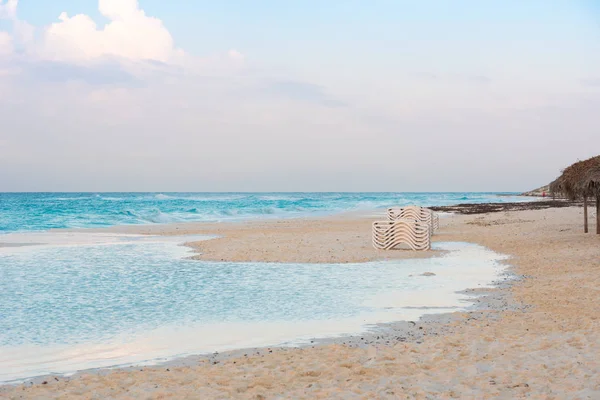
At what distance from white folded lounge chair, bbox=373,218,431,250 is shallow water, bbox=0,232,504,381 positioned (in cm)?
126

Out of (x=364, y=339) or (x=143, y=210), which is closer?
(x=364, y=339)

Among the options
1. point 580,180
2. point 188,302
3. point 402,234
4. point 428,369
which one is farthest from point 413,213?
point 428,369

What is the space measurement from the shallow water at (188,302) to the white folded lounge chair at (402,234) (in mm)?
1261

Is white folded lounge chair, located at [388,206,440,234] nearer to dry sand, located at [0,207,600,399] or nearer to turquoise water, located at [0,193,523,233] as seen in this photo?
dry sand, located at [0,207,600,399]

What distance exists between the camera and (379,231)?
19.5 m

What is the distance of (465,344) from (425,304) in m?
2.87

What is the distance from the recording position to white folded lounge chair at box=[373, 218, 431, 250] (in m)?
18.8

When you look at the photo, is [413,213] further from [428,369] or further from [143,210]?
[143,210]

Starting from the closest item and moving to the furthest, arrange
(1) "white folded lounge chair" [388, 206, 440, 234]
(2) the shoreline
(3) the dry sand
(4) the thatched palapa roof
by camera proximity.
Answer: (3) the dry sand, (2) the shoreline, (4) the thatched palapa roof, (1) "white folded lounge chair" [388, 206, 440, 234]

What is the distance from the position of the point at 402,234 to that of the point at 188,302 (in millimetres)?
10056

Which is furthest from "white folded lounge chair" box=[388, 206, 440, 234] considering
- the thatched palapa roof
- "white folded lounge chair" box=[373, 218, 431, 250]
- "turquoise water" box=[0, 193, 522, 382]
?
"turquoise water" box=[0, 193, 522, 382]

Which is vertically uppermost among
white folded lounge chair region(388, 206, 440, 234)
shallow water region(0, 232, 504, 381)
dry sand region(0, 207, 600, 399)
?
white folded lounge chair region(388, 206, 440, 234)

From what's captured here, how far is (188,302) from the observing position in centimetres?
1061

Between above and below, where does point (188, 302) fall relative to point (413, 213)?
below
